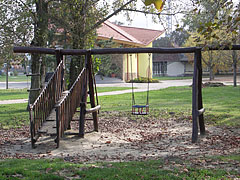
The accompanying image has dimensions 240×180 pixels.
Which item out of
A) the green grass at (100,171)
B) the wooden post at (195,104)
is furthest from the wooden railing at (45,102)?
the wooden post at (195,104)

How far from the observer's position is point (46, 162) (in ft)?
19.9

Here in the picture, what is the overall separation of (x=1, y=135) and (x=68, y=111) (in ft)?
8.80

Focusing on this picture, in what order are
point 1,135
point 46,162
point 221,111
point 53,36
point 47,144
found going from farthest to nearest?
point 53,36, point 221,111, point 1,135, point 47,144, point 46,162

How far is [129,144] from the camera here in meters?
8.29

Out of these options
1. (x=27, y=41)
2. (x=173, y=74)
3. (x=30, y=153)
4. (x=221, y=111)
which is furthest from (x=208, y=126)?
(x=173, y=74)

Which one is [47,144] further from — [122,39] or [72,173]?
[122,39]

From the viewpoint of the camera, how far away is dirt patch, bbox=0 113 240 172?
23.0 feet

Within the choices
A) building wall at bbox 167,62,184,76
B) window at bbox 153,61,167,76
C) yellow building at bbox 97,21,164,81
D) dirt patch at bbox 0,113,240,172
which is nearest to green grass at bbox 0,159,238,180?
dirt patch at bbox 0,113,240,172

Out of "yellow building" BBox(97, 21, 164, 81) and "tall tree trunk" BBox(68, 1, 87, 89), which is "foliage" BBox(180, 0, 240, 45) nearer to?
"tall tree trunk" BBox(68, 1, 87, 89)

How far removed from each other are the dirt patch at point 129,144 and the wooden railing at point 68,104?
524 mm

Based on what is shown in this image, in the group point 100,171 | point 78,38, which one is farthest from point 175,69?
point 100,171

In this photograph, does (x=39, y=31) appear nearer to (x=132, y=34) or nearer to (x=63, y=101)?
(x=63, y=101)

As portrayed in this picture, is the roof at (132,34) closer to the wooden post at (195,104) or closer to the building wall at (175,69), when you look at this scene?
the building wall at (175,69)

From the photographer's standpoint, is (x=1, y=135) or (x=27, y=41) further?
(x=27, y=41)
